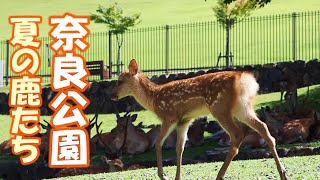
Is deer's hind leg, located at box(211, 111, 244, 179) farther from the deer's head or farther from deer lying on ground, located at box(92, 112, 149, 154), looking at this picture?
deer lying on ground, located at box(92, 112, 149, 154)

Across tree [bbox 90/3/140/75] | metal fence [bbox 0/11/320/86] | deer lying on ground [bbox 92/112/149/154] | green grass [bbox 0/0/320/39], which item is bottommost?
deer lying on ground [bbox 92/112/149/154]

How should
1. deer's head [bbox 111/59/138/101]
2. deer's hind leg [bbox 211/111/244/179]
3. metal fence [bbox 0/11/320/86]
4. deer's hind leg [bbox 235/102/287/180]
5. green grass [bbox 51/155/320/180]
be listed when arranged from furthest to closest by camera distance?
1. metal fence [bbox 0/11/320/86]
2. deer's head [bbox 111/59/138/101]
3. green grass [bbox 51/155/320/180]
4. deer's hind leg [bbox 211/111/244/179]
5. deer's hind leg [bbox 235/102/287/180]

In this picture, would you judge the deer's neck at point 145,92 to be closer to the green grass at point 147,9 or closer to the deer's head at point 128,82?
the deer's head at point 128,82

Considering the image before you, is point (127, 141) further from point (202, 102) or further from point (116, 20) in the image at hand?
point (116, 20)

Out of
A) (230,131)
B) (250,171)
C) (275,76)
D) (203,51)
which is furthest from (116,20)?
(230,131)

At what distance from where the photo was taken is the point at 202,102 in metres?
11.3

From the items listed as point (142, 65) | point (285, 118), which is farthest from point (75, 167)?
point (142, 65)

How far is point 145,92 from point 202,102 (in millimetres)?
1423

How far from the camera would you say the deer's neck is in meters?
12.4

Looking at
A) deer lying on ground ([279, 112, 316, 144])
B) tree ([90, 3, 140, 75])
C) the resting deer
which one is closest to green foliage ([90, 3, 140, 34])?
tree ([90, 3, 140, 75])

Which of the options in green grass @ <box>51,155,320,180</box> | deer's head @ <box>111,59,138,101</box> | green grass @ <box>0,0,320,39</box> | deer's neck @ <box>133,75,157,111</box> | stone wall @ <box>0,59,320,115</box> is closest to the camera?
green grass @ <box>51,155,320,180</box>

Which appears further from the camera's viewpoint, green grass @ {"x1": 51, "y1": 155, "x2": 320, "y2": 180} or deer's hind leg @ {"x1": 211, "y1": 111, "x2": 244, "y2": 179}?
green grass @ {"x1": 51, "y1": 155, "x2": 320, "y2": 180}

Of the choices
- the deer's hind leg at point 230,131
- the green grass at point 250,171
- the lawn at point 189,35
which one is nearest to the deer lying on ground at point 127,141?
the green grass at point 250,171

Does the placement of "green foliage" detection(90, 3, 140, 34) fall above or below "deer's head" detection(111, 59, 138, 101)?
above
